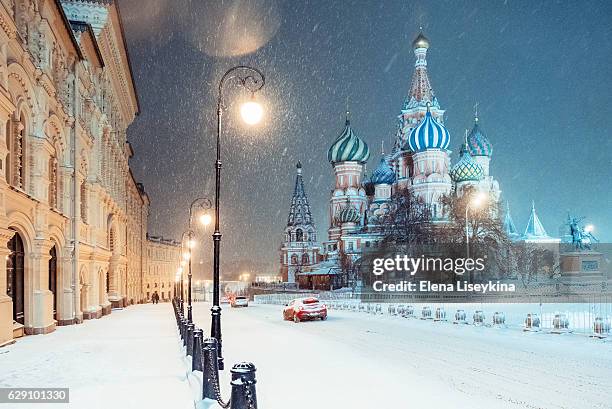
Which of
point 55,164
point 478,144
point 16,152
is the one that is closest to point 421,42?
point 478,144

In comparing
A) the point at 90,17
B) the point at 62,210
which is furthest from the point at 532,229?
the point at 62,210

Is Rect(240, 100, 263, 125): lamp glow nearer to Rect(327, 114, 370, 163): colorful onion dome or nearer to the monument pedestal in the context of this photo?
the monument pedestal

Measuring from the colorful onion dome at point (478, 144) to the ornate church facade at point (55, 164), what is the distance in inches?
2955

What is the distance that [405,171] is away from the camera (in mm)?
100250

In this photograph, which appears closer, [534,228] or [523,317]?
[523,317]

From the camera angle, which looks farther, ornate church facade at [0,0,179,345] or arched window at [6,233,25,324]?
arched window at [6,233,25,324]

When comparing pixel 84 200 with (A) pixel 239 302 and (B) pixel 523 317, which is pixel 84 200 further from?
(A) pixel 239 302

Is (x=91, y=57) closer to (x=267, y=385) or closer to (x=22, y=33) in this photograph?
(x=22, y=33)

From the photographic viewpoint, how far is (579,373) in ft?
41.6

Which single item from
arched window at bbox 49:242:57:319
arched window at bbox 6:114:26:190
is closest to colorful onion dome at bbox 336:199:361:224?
arched window at bbox 49:242:57:319

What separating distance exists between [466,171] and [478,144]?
10.8 meters

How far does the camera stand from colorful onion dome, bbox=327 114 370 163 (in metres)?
106

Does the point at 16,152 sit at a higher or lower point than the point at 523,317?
higher

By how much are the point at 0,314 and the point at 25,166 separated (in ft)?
18.8
